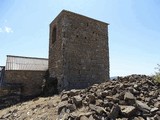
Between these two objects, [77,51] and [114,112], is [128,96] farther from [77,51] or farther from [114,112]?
[77,51]

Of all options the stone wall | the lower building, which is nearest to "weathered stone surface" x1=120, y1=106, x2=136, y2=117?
the stone wall

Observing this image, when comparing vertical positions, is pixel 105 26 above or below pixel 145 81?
above

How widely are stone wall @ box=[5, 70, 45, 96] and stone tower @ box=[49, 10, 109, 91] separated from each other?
2.00 m

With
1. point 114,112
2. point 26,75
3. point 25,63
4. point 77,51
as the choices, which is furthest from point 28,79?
point 114,112

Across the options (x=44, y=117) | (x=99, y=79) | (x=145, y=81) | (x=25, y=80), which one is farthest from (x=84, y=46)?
(x=44, y=117)

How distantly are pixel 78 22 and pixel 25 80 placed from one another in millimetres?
7732

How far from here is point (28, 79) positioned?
1733cm

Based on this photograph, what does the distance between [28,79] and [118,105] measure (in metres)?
13.1

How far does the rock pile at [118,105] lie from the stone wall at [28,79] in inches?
410

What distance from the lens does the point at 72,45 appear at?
48.0 ft

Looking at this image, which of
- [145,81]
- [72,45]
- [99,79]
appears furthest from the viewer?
[99,79]

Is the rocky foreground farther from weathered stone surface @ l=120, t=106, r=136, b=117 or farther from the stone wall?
the stone wall

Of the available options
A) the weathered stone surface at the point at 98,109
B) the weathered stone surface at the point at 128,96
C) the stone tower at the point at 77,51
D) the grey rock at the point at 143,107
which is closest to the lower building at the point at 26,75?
Answer: the stone tower at the point at 77,51

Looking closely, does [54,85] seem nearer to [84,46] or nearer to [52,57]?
[52,57]
